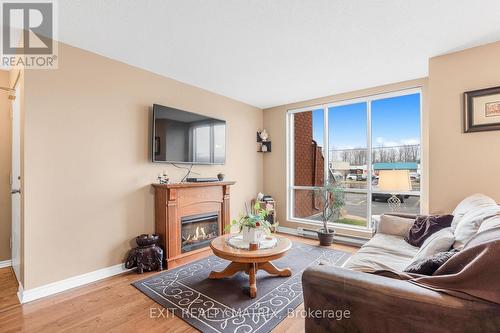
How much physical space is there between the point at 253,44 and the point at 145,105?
1.59 m

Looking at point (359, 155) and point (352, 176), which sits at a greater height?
point (359, 155)

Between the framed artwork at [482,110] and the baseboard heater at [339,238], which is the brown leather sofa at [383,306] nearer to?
the framed artwork at [482,110]

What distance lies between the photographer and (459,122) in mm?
2652

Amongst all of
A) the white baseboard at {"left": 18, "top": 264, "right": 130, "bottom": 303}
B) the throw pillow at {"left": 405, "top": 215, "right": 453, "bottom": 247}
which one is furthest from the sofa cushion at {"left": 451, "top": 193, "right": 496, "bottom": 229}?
the white baseboard at {"left": 18, "top": 264, "right": 130, "bottom": 303}

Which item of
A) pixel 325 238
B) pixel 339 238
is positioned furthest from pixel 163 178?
pixel 339 238

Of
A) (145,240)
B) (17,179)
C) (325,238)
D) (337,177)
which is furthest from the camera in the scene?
(337,177)

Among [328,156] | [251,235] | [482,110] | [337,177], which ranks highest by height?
[482,110]

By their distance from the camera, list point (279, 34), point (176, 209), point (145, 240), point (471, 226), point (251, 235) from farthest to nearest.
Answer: point (176, 209), point (145, 240), point (251, 235), point (279, 34), point (471, 226)

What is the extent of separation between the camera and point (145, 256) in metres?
2.83

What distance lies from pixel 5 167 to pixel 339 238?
4.81m

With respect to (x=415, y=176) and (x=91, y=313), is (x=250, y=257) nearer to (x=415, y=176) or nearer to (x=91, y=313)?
(x=91, y=313)

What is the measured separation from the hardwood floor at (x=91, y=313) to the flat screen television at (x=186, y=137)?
1.56m

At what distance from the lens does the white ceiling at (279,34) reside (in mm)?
1947

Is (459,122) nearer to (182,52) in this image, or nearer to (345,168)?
(345,168)
